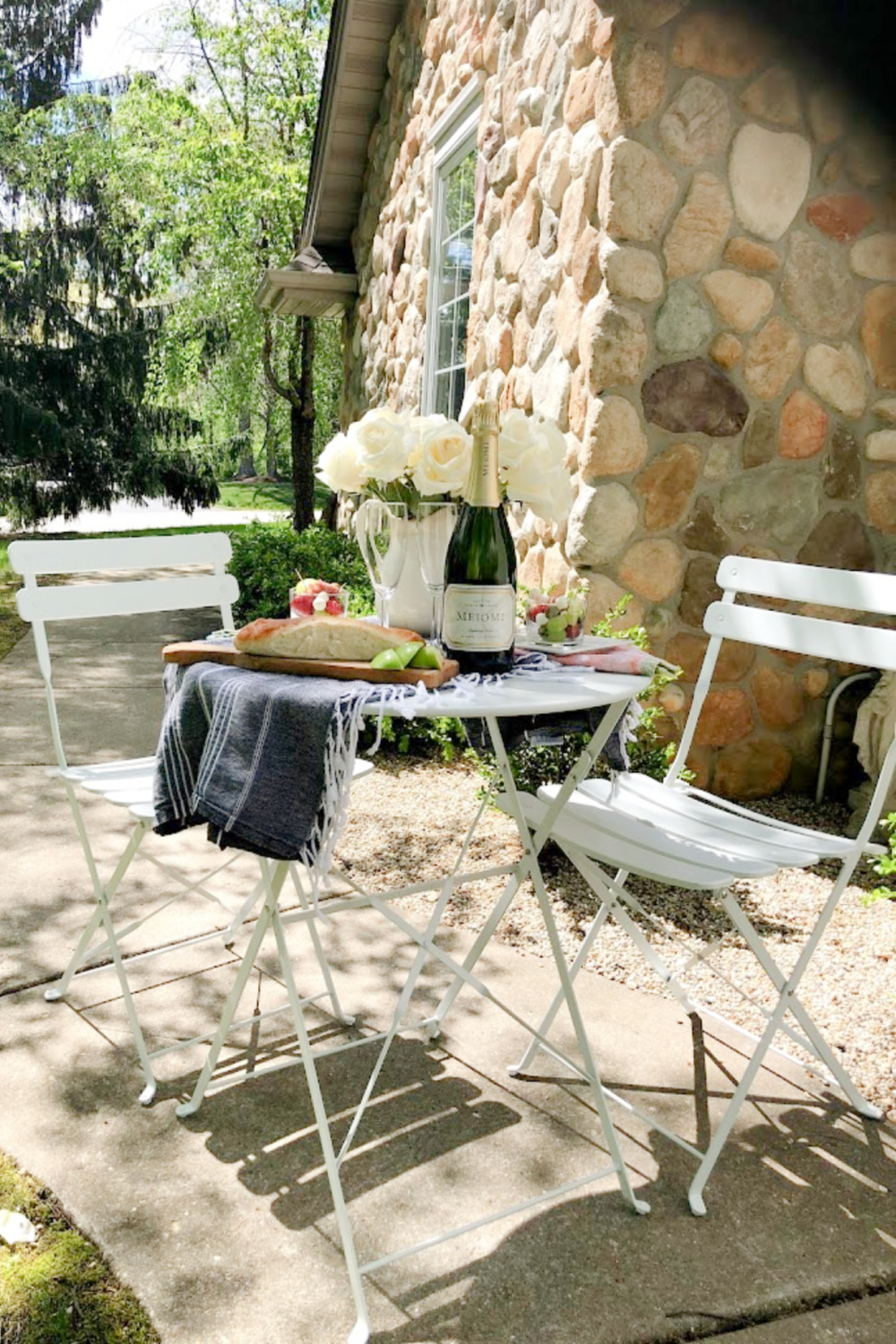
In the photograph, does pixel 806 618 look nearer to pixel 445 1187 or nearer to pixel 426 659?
pixel 426 659

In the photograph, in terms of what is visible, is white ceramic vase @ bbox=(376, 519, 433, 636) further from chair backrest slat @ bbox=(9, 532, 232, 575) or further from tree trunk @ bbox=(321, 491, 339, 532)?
tree trunk @ bbox=(321, 491, 339, 532)

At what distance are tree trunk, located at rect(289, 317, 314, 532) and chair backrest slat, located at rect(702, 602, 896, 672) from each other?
9302mm

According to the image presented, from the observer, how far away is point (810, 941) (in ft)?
6.97

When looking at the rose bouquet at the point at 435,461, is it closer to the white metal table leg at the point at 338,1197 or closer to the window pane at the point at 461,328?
the white metal table leg at the point at 338,1197

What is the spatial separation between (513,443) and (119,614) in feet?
3.76

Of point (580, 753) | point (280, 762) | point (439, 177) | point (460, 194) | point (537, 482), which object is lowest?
point (580, 753)

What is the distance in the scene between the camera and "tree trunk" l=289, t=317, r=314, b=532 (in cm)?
1162

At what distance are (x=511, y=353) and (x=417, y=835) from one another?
2.13 metres

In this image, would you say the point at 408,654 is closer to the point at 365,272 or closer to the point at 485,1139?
the point at 485,1139

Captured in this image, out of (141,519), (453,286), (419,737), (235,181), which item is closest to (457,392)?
(453,286)

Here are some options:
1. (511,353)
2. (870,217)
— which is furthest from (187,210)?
(870,217)

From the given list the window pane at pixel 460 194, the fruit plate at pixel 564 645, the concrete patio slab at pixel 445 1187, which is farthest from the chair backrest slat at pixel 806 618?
the window pane at pixel 460 194

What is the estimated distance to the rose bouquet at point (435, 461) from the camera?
80.3 inches

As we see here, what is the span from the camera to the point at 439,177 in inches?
250
